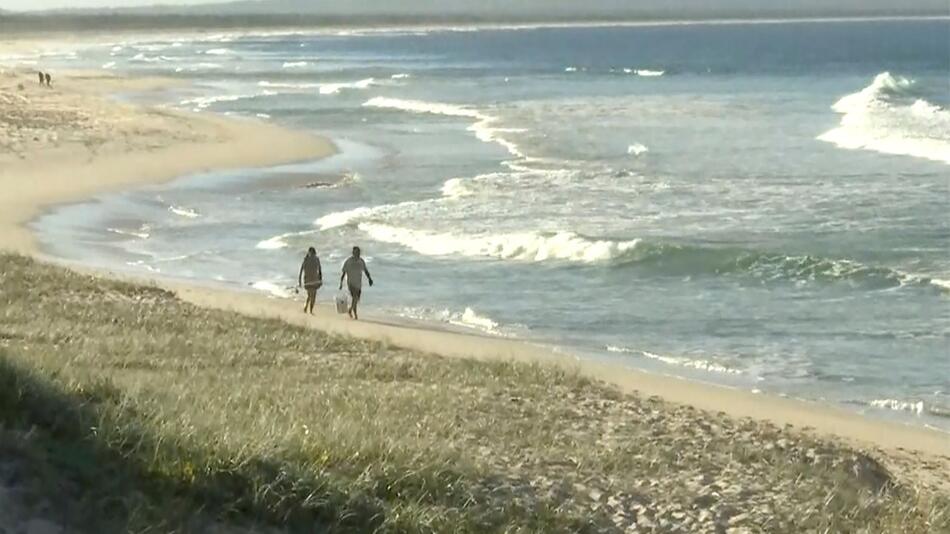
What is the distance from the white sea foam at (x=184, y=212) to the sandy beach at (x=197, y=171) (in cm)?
203

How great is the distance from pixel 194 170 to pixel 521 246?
13.9 metres

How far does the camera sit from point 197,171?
35.3m

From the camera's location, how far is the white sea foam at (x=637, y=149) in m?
40.0

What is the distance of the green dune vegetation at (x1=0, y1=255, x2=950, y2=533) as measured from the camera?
672 centimetres

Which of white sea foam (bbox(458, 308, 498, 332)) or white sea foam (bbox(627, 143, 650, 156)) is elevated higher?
white sea foam (bbox(458, 308, 498, 332))

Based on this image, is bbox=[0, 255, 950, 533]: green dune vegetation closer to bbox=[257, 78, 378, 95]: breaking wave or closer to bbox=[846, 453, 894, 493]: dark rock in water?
bbox=[846, 453, 894, 493]: dark rock in water

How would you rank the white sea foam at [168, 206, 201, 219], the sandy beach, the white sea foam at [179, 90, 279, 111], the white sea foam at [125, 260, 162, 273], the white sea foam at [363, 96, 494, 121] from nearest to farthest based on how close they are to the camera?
the sandy beach, the white sea foam at [125, 260, 162, 273], the white sea foam at [168, 206, 201, 219], the white sea foam at [363, 96, 494, 121], the white sea foam at [179, 90, 279, 111]

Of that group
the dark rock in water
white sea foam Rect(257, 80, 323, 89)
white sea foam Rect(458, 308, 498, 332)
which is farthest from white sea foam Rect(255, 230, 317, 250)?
white sea foam Rect(257, 80, 323, 89)

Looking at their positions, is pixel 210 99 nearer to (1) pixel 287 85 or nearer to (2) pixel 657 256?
(1) pixel 287 85

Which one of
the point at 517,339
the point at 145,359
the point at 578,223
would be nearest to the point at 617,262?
the point at 578,223

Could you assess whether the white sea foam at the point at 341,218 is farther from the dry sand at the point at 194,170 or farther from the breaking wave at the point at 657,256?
the dry sand at the point at 194,170

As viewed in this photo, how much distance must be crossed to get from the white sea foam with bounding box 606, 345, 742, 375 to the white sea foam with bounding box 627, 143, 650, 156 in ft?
75.9

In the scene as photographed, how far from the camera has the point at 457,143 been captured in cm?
4369

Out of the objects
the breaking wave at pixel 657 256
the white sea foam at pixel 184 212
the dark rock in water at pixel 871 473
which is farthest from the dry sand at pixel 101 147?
the dark rock in water at pixel 871 473
